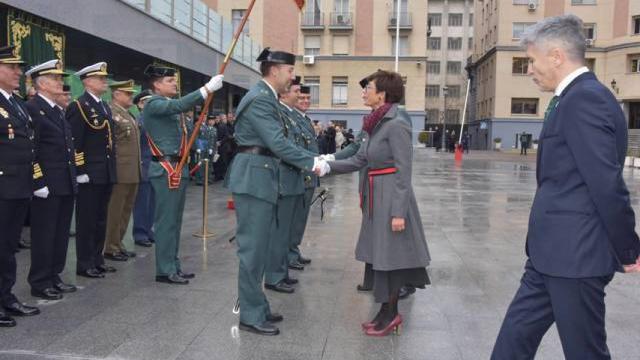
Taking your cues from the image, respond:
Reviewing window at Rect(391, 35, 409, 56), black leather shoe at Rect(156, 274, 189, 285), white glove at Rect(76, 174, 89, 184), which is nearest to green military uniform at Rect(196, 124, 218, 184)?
white glove at Rect(76, 174, 89, 184)

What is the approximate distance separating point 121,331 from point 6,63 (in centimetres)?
233

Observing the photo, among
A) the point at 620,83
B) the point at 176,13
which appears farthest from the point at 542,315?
the point at 620,83

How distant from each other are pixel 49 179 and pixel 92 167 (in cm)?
91

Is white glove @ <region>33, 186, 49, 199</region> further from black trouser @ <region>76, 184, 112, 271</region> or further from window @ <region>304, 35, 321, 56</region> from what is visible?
window @ <region>304, 35, 321, 56</region>

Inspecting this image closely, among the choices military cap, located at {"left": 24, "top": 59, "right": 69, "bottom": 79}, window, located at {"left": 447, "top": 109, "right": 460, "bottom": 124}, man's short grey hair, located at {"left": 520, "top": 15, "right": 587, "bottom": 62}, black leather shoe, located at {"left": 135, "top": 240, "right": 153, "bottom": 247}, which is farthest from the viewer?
window, located at {"left": 447, "top": 109, "right": 460, "bottom": 124}

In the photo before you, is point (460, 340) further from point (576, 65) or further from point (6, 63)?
point (6, 63)

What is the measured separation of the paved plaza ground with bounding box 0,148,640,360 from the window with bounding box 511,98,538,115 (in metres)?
44.2

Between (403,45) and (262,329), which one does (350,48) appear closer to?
(403,45)

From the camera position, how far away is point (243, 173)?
4469mm

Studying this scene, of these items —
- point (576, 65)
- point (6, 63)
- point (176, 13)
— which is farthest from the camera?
point (176, 13)

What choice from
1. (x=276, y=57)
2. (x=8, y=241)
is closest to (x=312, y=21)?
(x=276, y=57)

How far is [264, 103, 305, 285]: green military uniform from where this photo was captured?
5.06 m

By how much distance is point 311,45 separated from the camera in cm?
4728

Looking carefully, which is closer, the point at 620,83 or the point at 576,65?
the point at 576,65
